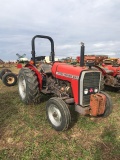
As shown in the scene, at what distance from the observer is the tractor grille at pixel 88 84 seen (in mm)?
4223

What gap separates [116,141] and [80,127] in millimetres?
920

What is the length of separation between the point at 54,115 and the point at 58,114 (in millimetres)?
176

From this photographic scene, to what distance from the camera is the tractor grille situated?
4.22 m

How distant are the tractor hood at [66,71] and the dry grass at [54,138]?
117cm

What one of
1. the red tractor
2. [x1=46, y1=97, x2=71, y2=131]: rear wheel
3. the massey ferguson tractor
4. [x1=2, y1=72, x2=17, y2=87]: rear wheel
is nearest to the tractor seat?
the massey ferguson tractor

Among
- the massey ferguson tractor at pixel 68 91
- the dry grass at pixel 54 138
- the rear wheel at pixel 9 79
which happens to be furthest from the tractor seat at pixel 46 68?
the rear wheel at pixel 9 79

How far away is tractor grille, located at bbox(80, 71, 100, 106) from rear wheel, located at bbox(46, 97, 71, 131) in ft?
1.84

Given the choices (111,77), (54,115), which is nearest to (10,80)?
(111,77)

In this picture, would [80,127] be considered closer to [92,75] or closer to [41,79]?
[92,75]

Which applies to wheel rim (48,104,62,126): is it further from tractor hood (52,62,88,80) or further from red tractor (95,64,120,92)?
red tractor (95,64,120,92)

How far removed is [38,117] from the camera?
189 inches

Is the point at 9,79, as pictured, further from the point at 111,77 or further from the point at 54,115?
the point at 54,115

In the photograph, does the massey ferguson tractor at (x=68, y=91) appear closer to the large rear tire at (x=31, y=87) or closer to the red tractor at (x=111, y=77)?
the large rear tire at (x=31, y=87)

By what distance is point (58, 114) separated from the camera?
4.12 meters
